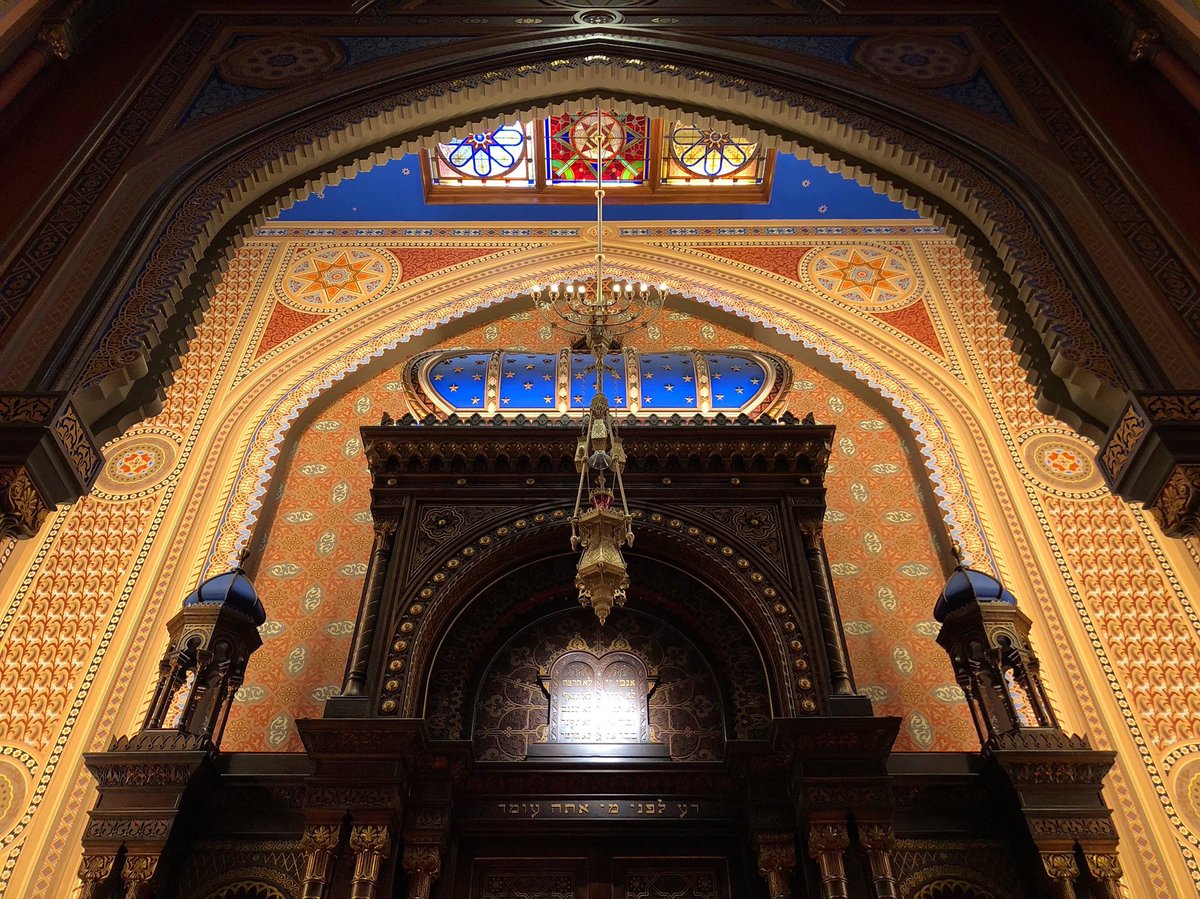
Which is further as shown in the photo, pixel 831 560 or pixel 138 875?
pixel 831 560

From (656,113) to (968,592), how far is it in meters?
3.00

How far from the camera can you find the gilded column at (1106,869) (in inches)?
154

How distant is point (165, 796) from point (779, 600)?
2849mm

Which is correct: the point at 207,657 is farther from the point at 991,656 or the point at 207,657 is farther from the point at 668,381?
the point at 991,656

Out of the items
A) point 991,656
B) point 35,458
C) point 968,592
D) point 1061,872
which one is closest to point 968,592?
point 968,592

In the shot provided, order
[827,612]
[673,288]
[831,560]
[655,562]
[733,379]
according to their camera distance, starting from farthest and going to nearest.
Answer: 1. [673,288]
2. [733,379]
3. [831,560]
4. [655,562]
5. [827,612]

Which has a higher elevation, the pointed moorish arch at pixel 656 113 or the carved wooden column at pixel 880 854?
the pointed moorish arch at pixel 656 113

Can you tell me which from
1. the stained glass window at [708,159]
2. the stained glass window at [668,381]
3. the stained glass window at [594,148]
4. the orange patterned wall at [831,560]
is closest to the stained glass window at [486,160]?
the stained glass window at [594,148]

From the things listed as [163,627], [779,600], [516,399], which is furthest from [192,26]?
[779,600]

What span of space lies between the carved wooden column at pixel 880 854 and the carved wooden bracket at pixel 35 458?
3.23 m

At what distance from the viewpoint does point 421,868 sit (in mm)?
4078

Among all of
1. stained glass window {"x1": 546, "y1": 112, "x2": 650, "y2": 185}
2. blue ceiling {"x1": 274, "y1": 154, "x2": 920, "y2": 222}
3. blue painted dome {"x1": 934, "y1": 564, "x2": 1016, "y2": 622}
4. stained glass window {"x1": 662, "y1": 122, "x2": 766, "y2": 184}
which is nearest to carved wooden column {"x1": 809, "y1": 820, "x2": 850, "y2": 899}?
blue painted dome {"x1": 934, "y1": 564, "x2": 1016, "y2": 622}

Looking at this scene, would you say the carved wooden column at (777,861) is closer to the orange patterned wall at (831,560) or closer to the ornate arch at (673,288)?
the orange patterned wall at (831,560)

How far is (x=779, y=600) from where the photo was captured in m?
4.74
